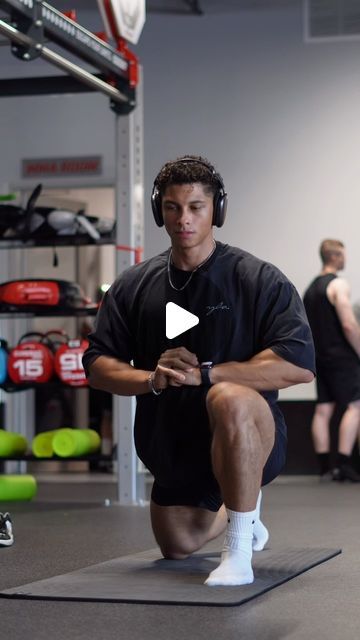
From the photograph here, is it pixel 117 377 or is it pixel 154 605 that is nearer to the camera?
pixel 154 605

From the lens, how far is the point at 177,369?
338cm

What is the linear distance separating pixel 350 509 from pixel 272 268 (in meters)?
2.89

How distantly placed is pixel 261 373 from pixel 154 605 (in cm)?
74

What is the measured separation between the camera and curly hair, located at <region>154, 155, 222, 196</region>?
3.59m

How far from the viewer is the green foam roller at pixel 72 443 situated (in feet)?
22.0

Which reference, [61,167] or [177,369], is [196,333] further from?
[61,167]

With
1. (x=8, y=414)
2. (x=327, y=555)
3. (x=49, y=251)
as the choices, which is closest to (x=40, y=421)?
(x=8, y=414)

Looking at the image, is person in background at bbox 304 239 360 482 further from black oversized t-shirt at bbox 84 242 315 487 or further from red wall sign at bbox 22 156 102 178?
black oversized t-shirt at bbox 84 242 315 487

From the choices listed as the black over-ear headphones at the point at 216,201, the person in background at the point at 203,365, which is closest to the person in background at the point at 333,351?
the person in background at the point at 203,365

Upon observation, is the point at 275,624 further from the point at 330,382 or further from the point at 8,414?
the point at 8,414

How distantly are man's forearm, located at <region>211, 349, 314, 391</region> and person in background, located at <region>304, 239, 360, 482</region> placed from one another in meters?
4.86

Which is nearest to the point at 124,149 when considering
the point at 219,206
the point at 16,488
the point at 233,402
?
the point at 16,488

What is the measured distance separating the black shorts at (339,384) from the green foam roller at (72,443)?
2.15m

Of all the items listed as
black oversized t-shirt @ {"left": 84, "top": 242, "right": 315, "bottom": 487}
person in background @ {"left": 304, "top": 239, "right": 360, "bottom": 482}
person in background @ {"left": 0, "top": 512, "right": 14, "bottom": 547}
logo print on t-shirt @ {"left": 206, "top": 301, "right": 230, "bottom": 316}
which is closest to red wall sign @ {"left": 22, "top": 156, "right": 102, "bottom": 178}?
person in background @ {"left": 304, "top": 239, "right": 360, "bottom": 482}
